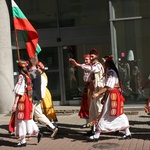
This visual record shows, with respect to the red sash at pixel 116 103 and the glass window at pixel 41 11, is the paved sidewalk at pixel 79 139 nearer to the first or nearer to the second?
the red sash at pixel 116 103

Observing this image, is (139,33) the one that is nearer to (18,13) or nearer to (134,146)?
(18,13)

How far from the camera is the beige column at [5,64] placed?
1527 cm

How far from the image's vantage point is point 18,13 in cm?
1039

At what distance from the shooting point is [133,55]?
15.3m

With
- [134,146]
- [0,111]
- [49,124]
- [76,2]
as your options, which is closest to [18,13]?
[49,124]

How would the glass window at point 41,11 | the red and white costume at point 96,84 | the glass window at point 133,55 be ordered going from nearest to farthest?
the red and white costume at point 96,84
the glass window at point 133,55
the glass window at point 41,11

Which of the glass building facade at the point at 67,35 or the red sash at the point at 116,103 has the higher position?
the glass building facade at the point at 67,35

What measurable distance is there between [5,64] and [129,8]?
203 inches

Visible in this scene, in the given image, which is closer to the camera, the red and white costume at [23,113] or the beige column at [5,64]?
the red and white costume at [23,113]

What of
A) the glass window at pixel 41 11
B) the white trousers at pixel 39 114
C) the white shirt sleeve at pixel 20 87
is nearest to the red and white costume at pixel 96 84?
the white trousers at pixel 39 114

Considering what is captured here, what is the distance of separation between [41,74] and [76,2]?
25.3 feet

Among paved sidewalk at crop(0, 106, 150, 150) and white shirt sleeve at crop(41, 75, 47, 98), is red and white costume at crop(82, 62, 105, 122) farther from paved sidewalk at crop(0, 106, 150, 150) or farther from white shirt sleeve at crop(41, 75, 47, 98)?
white shirt sleeve at crop(41, 75, 47, 98)

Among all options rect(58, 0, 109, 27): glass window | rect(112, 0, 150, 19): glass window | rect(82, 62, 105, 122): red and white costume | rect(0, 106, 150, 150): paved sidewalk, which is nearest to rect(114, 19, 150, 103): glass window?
rect(112, 0, 150, 19): glass window

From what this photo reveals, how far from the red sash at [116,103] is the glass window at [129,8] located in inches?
261
